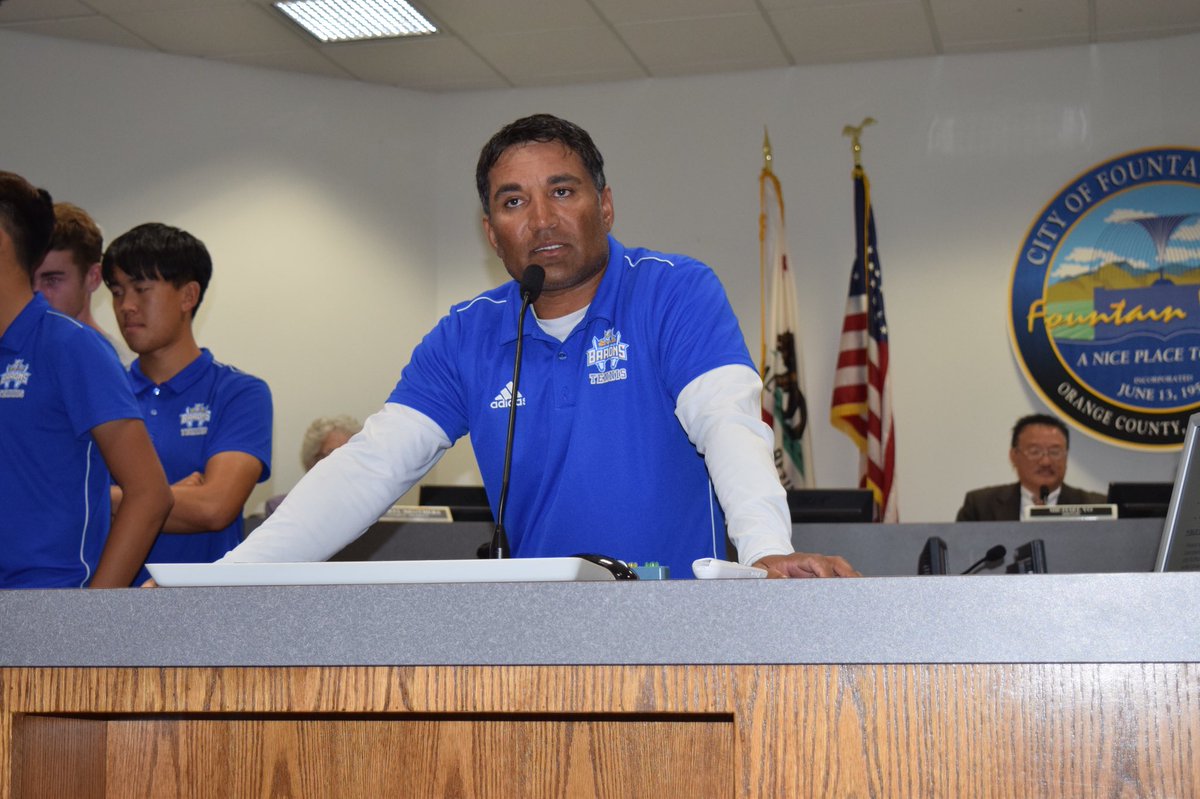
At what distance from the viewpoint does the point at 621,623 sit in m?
0.90

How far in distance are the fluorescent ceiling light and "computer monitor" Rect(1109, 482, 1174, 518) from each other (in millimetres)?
3453

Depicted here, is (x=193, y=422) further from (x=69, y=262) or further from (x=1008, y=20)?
(x=1008, y=20)

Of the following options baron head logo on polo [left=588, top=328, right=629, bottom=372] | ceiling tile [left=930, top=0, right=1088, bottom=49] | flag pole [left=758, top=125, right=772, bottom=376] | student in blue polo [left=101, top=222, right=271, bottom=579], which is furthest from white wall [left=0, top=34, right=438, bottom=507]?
baron head logo on polo [left=588, top=328, right=629, bottom=372]

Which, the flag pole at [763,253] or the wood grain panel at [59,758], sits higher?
the flag pole at [763,253]

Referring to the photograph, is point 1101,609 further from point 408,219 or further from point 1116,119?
point 408,219

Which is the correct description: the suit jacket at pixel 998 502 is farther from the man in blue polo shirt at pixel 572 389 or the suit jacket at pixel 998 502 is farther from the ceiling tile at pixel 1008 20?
the man in blue polo shirt at pixel 572 389

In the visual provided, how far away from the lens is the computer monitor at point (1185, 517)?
153 centimetres

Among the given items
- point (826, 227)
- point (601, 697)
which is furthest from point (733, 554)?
point (826, 227)

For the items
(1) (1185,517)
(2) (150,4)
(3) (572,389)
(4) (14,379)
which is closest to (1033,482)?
(1) (1185,517)

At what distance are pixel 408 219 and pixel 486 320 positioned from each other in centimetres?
469

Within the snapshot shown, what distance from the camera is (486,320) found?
1.86 meters

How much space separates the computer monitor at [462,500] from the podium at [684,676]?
2.95 meters

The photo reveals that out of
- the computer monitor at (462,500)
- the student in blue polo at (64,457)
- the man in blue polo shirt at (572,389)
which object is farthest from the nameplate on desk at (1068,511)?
the student in blue polo at (64,457)

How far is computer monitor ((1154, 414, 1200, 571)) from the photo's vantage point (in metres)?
1.53
